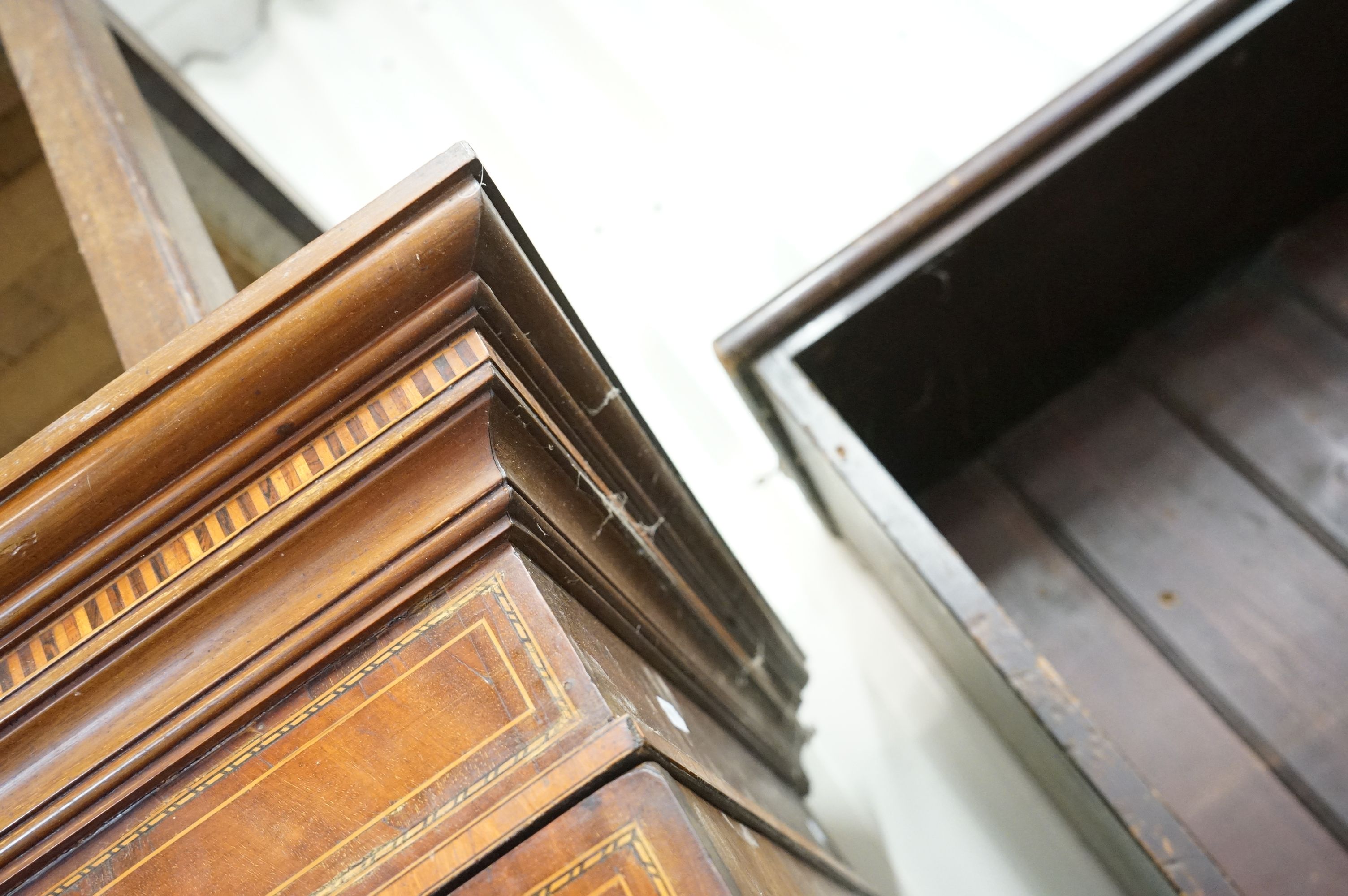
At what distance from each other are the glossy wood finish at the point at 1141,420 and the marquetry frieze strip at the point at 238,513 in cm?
39

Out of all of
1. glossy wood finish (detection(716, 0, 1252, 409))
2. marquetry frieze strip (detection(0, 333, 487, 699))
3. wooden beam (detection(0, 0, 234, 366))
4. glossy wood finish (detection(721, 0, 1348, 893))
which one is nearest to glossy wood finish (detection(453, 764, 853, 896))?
marquetry frieze strip (detection(0, 333, 487, 699))

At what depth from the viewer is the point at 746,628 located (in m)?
0.84

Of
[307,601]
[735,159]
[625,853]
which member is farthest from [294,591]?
[735,159]

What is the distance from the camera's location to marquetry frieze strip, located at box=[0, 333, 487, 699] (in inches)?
15.7

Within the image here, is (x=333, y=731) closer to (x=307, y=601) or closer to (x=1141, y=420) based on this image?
(x=307, y=601)

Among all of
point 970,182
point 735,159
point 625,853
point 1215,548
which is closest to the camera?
point 625,853

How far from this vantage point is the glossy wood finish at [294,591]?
373 mm

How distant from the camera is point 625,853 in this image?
13.1 inches

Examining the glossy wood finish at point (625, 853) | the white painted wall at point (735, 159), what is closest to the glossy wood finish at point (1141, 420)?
the white painted wall at point (735, 159)

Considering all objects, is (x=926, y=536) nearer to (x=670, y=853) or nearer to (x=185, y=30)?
(x=670, y=853)

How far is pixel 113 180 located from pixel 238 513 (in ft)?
2.01

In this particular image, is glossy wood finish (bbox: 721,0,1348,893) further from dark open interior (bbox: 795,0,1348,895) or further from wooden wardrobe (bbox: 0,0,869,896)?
wooden wardrobe (bbox: 0,0,869,896)

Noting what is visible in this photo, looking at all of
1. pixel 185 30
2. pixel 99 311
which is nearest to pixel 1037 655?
pixel 99 311

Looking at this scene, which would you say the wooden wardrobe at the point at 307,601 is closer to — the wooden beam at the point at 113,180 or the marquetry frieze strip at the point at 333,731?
the marquetry frieze strip at the point at 333,731
